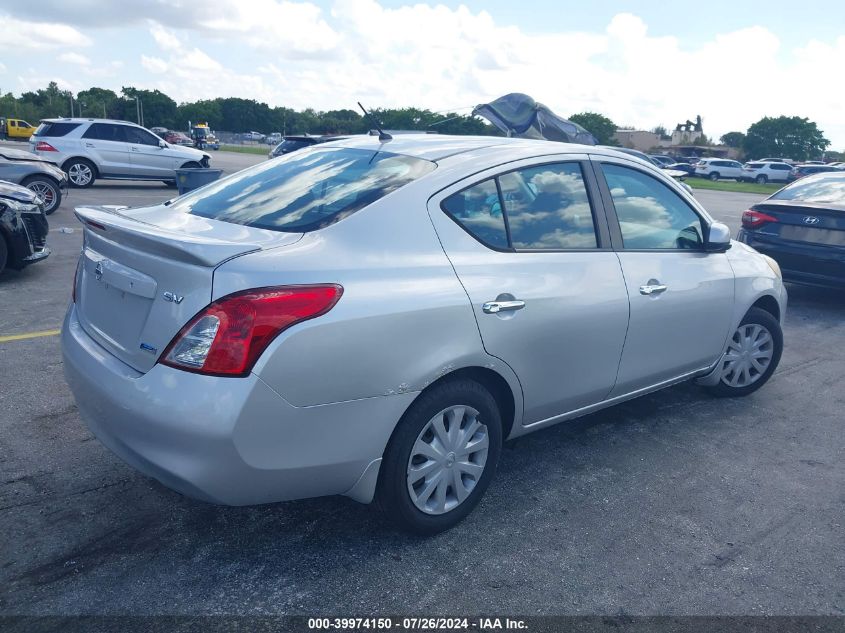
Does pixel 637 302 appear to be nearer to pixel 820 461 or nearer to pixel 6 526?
pixel 820 461

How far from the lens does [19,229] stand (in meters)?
7.14

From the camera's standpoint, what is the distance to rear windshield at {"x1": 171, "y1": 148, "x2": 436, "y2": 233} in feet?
9.73

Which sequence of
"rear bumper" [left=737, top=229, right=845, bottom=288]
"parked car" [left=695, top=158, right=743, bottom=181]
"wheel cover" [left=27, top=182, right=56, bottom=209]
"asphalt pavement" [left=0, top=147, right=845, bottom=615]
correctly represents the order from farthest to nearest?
"parked car" [left=695, top=158, right=743, bottom=181] → "wheel cover" [left=27, top=182, right=56, bottom=209] → "rear bumper" [left=737, top=229, right=845, bottom=288] → "asphalt pavement" [left=0, top=147, right=845, bottom=615]

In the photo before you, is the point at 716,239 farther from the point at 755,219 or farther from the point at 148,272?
the point at 755,219

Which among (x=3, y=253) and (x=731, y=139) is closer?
(x=3, y=253)

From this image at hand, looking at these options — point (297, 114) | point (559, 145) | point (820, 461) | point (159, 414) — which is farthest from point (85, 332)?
point (297, 114)

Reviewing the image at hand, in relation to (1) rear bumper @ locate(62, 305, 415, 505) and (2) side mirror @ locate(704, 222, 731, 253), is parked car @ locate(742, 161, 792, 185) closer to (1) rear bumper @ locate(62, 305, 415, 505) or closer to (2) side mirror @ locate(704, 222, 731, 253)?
(2) side mirror @ locate(704, 222, 731, 253)

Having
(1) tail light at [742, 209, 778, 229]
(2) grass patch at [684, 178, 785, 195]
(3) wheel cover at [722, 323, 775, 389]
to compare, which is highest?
(1) tail light at [742, 209, 778, 229]

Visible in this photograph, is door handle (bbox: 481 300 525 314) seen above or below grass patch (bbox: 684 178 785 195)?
above

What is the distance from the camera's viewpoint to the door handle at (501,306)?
118 inches

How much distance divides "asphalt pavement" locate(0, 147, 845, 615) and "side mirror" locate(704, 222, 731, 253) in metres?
1.14

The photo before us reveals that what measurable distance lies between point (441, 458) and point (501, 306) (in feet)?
2.29

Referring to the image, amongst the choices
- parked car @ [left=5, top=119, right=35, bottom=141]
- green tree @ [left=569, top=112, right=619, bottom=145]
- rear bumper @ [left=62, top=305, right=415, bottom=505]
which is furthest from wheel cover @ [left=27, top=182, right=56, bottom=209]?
green tree @ [left=569, top=112, right=619, bottom=145]

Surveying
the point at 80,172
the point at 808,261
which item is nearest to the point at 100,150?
the point at 80,172
